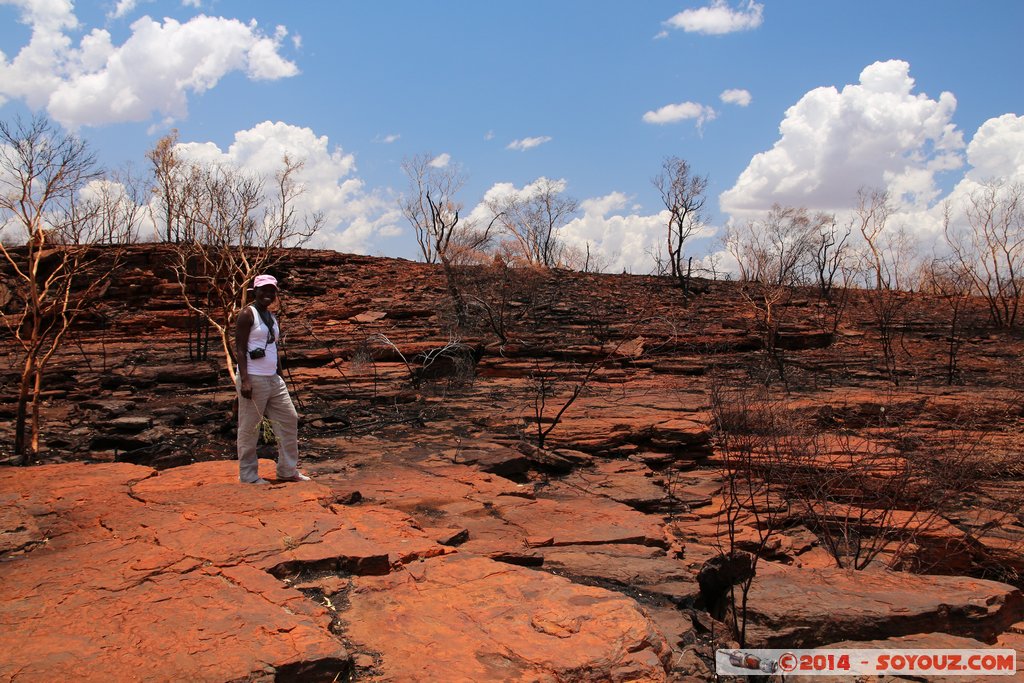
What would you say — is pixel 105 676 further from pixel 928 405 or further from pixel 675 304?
pixel 675 304

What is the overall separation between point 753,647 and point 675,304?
22.3 metres

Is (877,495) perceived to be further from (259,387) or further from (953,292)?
(953,292)

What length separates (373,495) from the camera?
5215 millimetres

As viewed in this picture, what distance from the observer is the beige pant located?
489 cm

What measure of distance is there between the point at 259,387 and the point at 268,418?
0.28 metres

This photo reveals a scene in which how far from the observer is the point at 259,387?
16.2ft

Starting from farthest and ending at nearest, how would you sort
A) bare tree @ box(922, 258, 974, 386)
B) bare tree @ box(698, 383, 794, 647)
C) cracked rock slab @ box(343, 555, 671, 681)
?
bare tree @ box(922, 258, 974, 386) < bare tree @ box(698, 383, 794, 647) < cracked rock slab @ box(343, 555, 671, 681)

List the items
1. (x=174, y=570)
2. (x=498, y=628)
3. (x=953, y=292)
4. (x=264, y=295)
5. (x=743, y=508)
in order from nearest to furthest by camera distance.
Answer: (x=498, y=628) → (x=174, y=570) → (x=264, y=295) → (x=743, y=508) → (x=953, y=292)

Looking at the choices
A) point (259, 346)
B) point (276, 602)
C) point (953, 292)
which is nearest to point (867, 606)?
point (276, 602)

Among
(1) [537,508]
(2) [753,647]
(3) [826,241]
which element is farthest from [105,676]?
(3) [826,241]

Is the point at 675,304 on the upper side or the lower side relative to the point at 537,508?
upper

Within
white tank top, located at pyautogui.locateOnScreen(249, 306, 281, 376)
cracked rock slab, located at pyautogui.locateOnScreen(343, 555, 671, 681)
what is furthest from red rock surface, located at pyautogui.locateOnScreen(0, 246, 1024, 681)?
white tank top, located at pyautogui.locateOnScreen(249, 306, 281, 376)

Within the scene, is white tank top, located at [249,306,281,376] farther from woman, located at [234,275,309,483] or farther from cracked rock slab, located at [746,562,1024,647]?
cracked rock slab, located at [746,562,1024,647]

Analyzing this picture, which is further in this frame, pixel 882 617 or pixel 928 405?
pixel 928 405
